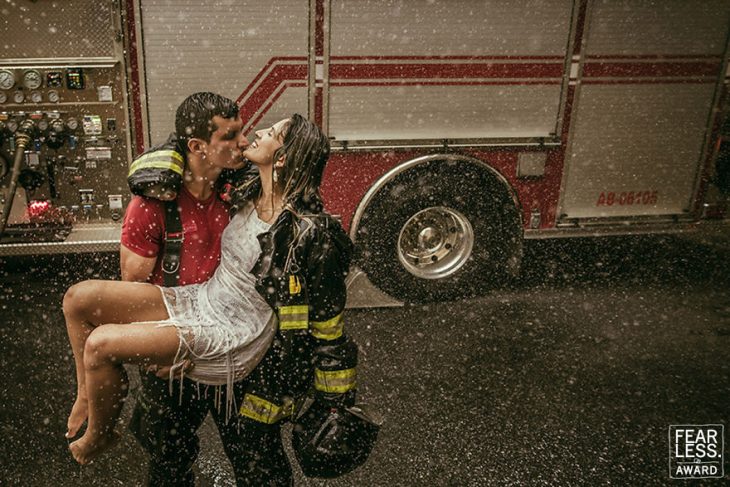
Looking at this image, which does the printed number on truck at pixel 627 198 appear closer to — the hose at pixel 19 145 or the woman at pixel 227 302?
the woman at pixel 227 302

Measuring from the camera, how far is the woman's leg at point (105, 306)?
6.25ft

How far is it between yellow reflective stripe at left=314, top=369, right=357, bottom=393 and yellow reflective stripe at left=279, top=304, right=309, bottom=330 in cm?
17

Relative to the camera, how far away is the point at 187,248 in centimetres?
221

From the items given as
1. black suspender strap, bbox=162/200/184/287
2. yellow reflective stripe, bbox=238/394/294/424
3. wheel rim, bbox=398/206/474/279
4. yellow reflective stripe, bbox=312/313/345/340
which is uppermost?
black suspender strap, bbox=162/200/184/287

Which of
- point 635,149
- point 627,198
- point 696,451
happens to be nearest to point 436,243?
point 627,198

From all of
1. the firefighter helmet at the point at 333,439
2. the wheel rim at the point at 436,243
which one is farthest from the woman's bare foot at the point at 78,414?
the wheel rim at the point at 436,243

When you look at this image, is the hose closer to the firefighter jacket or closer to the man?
the man

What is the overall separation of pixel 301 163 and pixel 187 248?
0.54 metres

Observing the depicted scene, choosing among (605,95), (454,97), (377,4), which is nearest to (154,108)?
(377,4)

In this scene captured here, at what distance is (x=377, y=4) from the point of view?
4.35 meters

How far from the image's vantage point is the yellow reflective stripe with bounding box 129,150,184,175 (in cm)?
206

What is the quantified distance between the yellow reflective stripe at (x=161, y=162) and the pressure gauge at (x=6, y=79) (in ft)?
8.90

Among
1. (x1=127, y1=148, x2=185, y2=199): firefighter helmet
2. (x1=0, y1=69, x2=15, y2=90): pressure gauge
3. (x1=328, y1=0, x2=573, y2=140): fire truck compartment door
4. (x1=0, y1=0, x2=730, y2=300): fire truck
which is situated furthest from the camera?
(x1=328, y1=0, x2=573, y2=140): fire truck compartment door

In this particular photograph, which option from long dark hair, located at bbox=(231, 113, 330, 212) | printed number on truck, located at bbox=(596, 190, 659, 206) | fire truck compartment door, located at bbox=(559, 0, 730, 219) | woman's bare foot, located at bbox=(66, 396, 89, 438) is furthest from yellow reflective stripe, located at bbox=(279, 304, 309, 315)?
printed number on truck, located at bbox=(596, 190, 659, 206)
